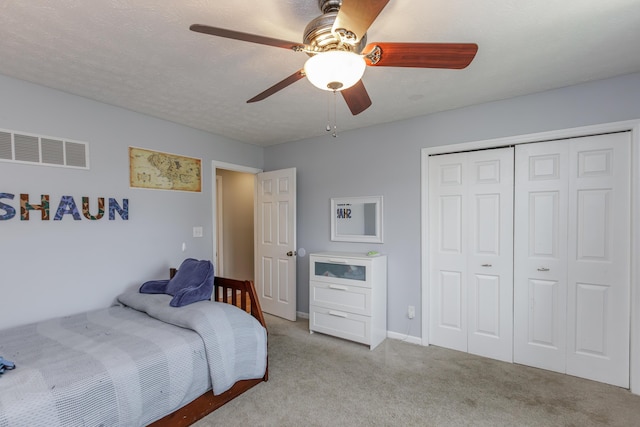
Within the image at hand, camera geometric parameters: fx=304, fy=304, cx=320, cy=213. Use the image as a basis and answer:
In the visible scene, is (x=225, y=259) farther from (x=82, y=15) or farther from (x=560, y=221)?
(x=560, y=221)

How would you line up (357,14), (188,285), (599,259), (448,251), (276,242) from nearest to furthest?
(357,14) < (599,259) < (188,285) < (448,251) < (276,242)

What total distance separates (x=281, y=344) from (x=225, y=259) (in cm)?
261

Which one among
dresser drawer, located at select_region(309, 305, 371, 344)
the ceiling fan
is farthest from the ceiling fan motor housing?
dresser drawer, located at select_region(309, 305, 371, 344)

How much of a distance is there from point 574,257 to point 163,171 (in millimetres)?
3955

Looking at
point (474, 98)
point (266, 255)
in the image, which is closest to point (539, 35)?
point (474, 98)

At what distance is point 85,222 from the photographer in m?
2.68

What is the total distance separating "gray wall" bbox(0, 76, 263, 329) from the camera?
2322 mm

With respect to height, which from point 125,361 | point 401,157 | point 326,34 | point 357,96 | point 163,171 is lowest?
point 125,361

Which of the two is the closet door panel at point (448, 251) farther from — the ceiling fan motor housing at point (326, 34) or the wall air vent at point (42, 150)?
the wall air vent at point (42, 150)

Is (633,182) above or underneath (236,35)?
underneath

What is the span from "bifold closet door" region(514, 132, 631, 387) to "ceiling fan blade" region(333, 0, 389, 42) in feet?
7.33

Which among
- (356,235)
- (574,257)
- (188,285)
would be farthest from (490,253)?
(188,285)

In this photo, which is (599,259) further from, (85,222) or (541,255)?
(85,222)

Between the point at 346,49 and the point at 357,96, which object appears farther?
the point at 357,96
